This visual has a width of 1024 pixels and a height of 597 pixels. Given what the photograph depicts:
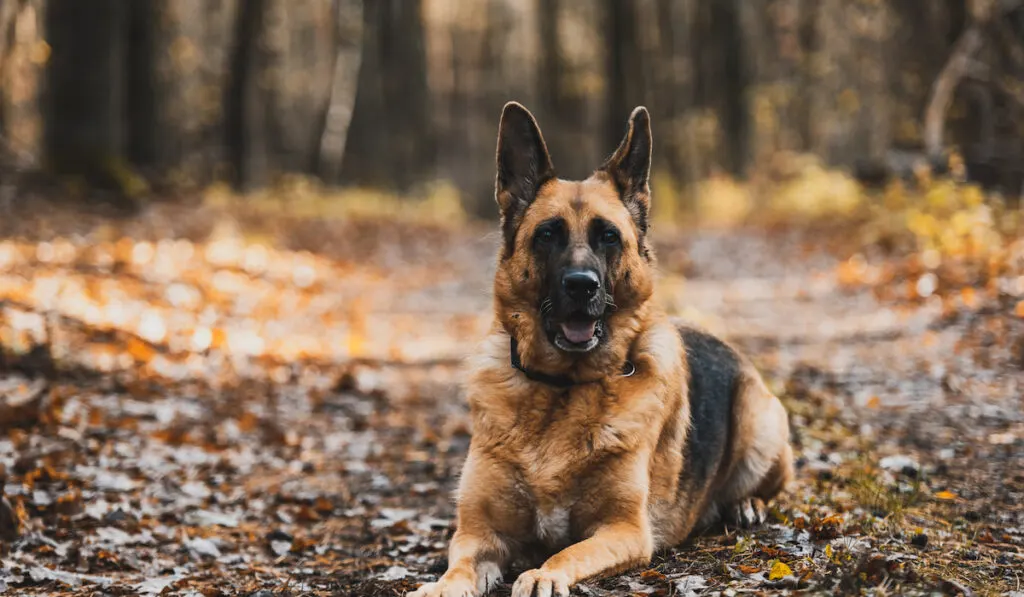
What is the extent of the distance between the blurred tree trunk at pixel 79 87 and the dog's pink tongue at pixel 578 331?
1330cm

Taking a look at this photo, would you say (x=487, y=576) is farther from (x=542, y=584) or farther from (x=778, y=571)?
(x=778, y=571)

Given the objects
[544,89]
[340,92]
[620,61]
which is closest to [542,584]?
[620,61]

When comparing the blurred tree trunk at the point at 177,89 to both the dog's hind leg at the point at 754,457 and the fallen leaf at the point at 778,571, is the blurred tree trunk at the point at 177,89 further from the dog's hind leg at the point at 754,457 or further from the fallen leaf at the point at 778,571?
the fallen leaf at the point at 778,571

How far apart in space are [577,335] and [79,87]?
13.9m

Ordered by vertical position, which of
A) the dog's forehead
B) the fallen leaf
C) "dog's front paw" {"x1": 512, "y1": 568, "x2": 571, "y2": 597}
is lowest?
the fallen leaf

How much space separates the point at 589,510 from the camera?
163 inches

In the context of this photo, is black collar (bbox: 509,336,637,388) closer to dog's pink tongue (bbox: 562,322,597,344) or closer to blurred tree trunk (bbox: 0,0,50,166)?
dog's pink tongue (bbox: 562,322,597,344)

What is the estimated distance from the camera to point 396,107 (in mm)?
28094

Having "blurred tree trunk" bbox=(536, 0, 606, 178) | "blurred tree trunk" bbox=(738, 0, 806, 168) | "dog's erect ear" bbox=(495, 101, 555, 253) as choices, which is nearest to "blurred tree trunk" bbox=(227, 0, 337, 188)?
"blurred tree trunk" bbox=(536, 0, 606, 178)

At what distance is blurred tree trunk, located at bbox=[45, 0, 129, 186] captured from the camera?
49.6 feet

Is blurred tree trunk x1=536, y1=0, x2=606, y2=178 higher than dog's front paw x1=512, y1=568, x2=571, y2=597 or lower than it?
higher

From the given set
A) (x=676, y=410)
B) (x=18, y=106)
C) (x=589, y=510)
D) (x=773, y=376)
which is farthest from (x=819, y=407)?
(x=18, y=106)

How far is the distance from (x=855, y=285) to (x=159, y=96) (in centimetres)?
1658

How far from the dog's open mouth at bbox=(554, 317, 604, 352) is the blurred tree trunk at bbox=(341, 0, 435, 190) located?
77.5ft
